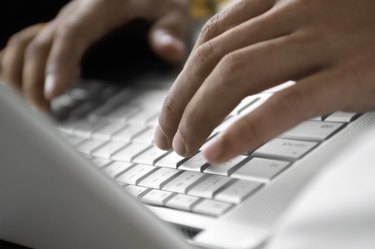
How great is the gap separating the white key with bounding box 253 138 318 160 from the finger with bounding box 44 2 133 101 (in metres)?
0.41

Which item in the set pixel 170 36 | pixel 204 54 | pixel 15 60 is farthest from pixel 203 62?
pixel 15 60

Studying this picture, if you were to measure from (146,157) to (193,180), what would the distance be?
0.09 meters

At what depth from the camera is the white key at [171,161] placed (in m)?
0.41

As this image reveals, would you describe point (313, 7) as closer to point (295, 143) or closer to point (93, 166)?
point (295, 143)

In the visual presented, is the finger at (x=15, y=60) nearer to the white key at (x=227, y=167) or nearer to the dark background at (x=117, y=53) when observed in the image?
the dark background at (x=117, y=53)

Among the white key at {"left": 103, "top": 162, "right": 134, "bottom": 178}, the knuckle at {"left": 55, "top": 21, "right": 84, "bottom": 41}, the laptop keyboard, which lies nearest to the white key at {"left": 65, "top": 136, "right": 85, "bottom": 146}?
the laptop keyboard

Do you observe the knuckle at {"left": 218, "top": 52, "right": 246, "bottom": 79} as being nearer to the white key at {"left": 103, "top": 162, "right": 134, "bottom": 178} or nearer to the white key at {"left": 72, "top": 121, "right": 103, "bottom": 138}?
the white key at {"left": 103, "top": 162, "right": 134, "bottom": 178}

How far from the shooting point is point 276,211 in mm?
299

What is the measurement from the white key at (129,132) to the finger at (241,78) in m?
0.12

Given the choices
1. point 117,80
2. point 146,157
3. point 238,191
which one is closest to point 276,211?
point 238,191

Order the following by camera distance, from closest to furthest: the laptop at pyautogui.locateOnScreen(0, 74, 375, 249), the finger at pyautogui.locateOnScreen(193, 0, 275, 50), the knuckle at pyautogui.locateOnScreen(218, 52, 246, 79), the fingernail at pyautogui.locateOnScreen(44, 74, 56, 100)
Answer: the laptop at pyautogui.locateOnScreen(0, 74, 375, 249)
the knuckle at pyautogui.locateOnScreen(218, 52, 246, 79)
the finger at pyautogui.locateOnScreen(193, 0, 275, 50)
the fingernail at pyautogui.locateOnScreen(44, 74, 56, 100)

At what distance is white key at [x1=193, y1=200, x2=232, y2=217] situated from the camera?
0.32 metres

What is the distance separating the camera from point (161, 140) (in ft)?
1.42

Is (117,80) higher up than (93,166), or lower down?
higher up
